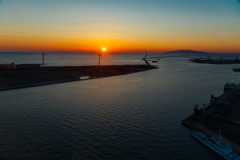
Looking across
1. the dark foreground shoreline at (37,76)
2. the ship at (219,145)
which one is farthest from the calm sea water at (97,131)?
the dark foreground shoreline at (37,76)

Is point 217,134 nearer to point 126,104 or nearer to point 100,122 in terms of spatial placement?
point 100,122

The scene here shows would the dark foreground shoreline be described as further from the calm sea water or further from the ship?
the ship

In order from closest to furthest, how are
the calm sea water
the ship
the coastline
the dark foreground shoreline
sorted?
the ship < the calm sea water < the coastline < the dark foreground shoreline

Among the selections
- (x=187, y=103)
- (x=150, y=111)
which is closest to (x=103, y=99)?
(x=150, y=111)

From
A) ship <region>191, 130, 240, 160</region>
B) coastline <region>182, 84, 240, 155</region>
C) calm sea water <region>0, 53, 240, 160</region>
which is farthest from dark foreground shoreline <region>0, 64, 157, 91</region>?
ship <region>191, 130, 240, 160</region>

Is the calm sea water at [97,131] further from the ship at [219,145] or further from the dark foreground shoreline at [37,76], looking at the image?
the dark foreground shoreline at [37,76]

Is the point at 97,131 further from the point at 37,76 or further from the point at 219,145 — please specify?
the point at 37,76

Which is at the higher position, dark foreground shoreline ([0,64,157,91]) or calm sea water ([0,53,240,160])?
dark foreground shoreline ([0,64,157,91])

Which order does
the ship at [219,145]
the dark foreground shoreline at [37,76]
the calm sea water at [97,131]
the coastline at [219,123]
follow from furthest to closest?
the dark foreground shoreline at [37,76] → the coastline at [219,123] → the calm sea water at [97,131] → the ship at [219,145]
